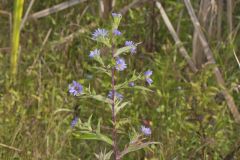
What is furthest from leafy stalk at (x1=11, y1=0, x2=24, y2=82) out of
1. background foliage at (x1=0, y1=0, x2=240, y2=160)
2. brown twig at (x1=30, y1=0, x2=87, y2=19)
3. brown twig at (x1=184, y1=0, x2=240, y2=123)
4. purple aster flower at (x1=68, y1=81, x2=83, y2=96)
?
purple aster flower at (x1=68, y1=81, x2=83, y2=96)

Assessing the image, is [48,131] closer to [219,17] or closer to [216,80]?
[216,80]

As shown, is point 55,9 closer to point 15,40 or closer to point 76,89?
point 15,40

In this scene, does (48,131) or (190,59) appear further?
(190,59)

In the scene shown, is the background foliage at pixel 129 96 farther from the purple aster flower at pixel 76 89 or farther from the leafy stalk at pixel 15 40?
the purple aster flower at pixel 76 89

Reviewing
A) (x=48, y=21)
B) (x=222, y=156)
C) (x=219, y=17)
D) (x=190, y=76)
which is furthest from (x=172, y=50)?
(x=48, y=21)

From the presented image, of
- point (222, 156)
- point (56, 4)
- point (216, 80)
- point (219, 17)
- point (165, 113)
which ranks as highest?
point (56, 4)

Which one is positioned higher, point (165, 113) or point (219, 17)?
point (219, 17)

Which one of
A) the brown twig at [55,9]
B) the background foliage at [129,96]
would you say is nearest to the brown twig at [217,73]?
the background foliage at [129,96]

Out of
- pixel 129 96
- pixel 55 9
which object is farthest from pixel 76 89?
pixel 55 9

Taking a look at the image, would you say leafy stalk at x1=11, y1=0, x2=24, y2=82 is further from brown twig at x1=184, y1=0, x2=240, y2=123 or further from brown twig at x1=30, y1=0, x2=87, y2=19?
brown twig at x1=184, y1=0, x2=240, y2=123
